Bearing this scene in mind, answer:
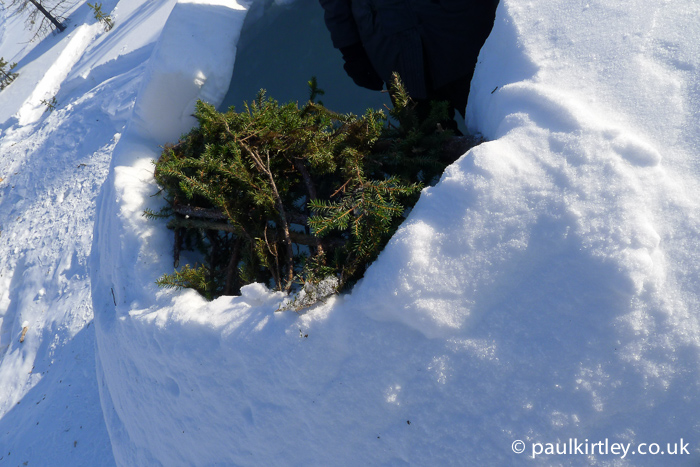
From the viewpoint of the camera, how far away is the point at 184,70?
3.05 meters

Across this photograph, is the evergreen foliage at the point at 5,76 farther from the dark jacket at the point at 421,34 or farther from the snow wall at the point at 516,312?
the snow wall at the point at 516,312

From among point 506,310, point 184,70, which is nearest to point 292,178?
point 506,310

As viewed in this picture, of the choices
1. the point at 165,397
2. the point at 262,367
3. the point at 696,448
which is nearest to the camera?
the point at 696,448

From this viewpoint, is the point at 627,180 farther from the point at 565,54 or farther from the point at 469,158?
the point at 565,54

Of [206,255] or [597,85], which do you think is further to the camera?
[206,255]

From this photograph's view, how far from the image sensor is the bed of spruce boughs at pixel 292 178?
6.08ft

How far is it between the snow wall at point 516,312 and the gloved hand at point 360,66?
1844 mm

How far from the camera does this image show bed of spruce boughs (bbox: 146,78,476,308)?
185 cm

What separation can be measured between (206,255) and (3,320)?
472cm

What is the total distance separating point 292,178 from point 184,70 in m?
1.61

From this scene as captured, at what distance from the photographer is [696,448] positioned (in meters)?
1.21

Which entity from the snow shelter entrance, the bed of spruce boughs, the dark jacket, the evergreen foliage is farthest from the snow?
the evergreen foliage

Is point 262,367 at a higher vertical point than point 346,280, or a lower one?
lower

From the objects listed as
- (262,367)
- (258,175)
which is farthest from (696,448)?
(258,175)
